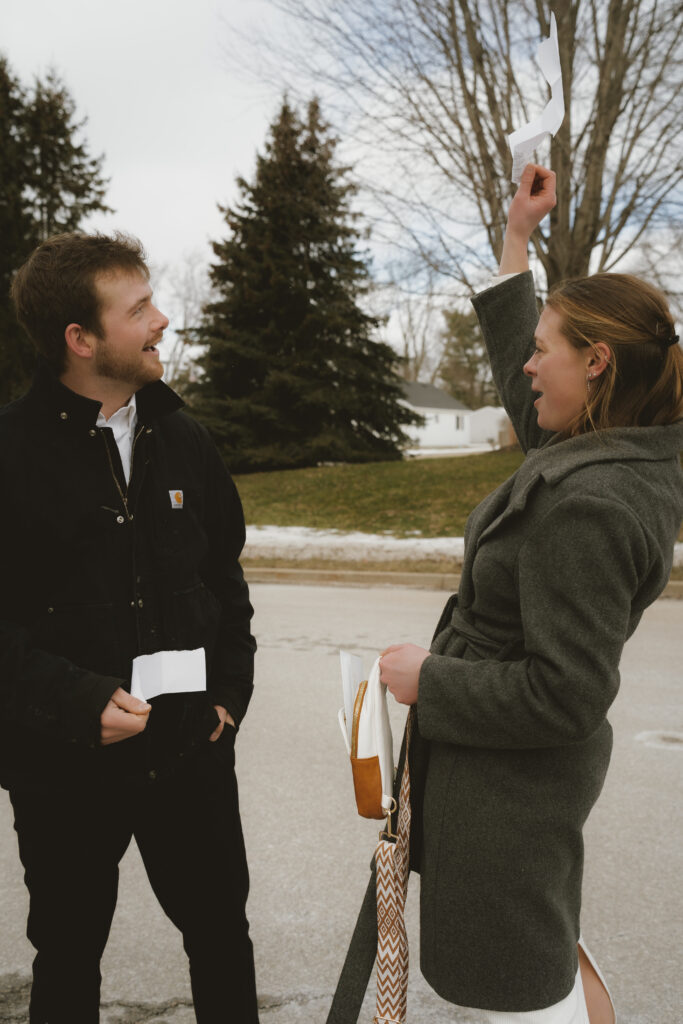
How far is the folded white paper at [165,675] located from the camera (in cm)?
171

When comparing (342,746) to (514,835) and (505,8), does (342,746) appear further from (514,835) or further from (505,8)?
(505,8)

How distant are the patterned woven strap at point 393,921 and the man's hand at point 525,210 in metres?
1.22

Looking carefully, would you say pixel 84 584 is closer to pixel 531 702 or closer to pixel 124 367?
pixel 124 367

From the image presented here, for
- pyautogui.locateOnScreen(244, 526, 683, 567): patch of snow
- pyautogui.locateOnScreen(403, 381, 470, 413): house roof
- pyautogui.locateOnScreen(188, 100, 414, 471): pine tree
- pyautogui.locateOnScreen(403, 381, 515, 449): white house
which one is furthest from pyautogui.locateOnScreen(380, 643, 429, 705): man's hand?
pyautogui.locateOnScreen(403, 381, 470, 413): house roof

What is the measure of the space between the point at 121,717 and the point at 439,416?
56391mm

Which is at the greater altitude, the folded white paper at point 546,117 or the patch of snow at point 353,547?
the folded white paper at point 546,117

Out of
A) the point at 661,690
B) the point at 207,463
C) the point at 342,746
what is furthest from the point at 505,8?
the point at 207,463

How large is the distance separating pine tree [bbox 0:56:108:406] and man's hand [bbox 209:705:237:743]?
2338cm

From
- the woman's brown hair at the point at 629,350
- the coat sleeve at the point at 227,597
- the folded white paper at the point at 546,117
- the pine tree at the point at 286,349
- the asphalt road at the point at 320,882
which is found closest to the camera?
the woman's brown hair at the point at 629,350

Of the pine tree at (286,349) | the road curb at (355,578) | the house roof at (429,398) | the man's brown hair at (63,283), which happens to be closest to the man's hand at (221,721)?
the man's brown hair at (63,283)

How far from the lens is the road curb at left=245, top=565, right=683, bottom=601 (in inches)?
348

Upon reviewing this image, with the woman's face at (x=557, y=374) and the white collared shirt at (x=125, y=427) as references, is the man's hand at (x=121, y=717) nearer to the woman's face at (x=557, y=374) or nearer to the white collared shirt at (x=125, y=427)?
the white collared shirt at (x=125, y=427)

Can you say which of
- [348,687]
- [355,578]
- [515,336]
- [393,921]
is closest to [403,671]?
[348,687]

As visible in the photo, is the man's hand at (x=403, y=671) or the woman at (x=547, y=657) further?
the man's hand at (x=403, y=671)
